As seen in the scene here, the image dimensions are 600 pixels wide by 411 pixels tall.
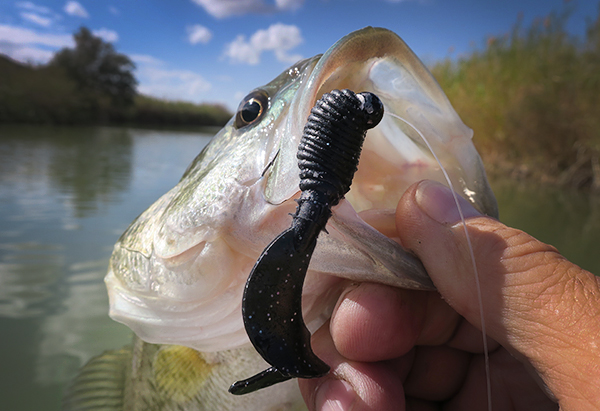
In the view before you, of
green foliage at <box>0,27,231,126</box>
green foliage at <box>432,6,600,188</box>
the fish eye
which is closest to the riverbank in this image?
green foliage at <box>0,27,231,126</box>

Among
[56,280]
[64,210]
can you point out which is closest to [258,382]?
[56,280]

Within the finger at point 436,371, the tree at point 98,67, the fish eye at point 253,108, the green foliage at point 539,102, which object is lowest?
the finger at point 436,371

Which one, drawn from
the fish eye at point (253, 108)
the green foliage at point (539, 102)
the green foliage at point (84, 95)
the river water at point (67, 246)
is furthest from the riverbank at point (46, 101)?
the fish eye at point (253, 108)

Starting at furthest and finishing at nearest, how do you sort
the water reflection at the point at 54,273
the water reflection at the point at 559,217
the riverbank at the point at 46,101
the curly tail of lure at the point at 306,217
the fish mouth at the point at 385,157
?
the riverbank at the point at 46,101 < the water reflection at the point at 559,217 < the water reflection at the point at 54,273 < the fish mouth at the point at 385,157 < the curly tail of lure at the point at 306,217

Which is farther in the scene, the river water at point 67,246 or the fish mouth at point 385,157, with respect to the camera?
the river water at point 67,246

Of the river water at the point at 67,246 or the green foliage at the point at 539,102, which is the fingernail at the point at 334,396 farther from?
the green foliage at the point at 539,102

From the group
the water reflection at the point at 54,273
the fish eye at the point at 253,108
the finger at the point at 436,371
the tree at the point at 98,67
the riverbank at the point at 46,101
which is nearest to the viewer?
the fish eye at the point at 253,108

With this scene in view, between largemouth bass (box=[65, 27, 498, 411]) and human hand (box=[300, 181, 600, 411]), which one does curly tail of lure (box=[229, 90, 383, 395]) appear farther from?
human hand (box=[300, 181, 600, 411])
